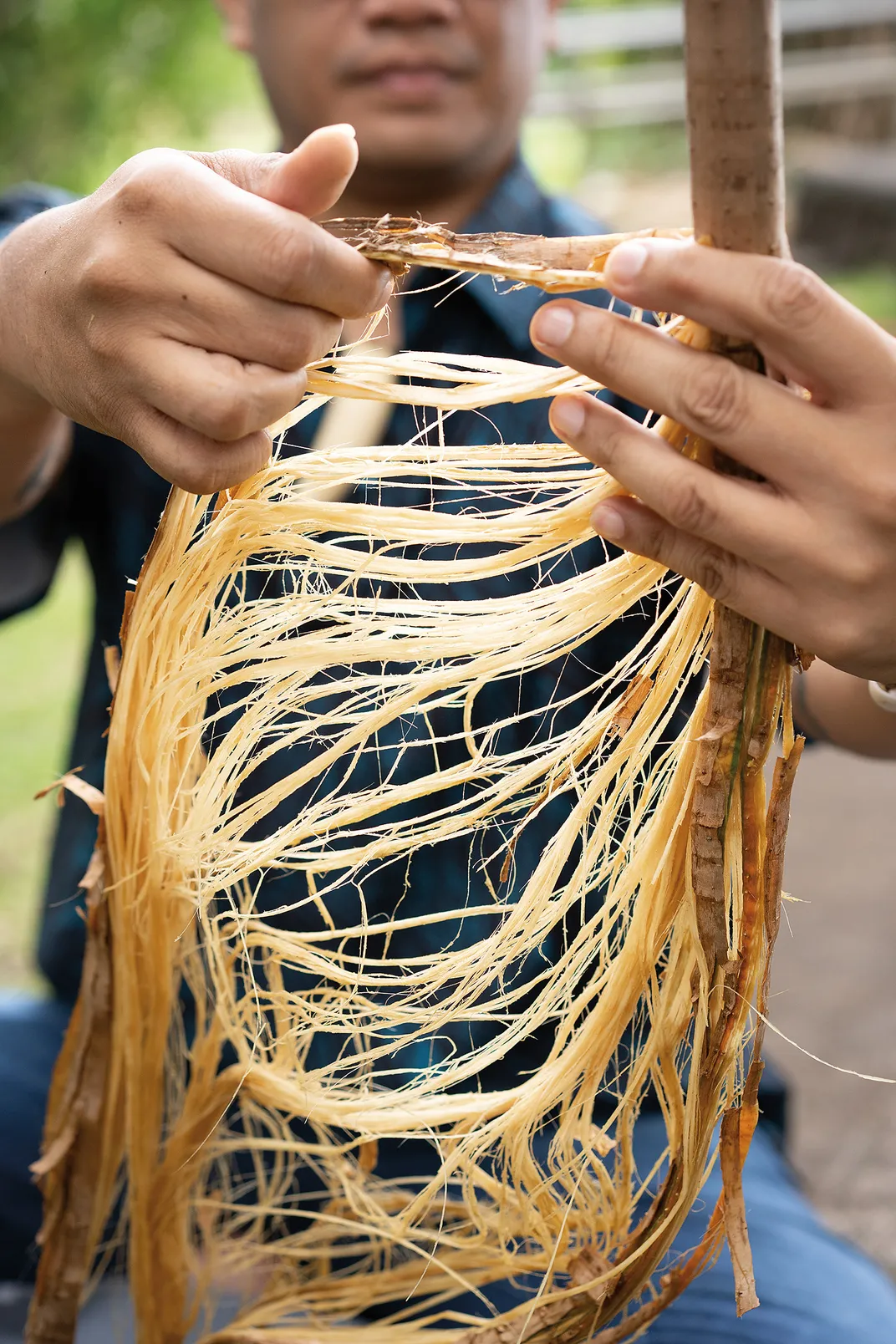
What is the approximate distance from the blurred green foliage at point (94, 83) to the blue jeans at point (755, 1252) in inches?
152

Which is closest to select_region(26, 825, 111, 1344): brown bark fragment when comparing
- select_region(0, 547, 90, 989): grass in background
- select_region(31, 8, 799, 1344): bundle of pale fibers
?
select_region(31, 8, 799, 1344): bundle of pale fibers

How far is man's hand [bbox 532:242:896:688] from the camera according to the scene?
1.25 ft

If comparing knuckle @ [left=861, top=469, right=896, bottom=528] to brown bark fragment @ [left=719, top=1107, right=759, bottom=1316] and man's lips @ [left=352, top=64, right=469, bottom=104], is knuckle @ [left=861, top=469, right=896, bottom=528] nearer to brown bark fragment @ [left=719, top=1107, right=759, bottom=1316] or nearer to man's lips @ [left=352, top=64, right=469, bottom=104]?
brown bark fragment @ [left=719, top=1107, right=759, bottom=1316]

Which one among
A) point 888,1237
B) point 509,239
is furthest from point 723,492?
point 888,1237

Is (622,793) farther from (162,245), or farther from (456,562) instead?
(162,245)

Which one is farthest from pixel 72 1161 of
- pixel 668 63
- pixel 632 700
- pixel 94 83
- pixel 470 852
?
pixel 668 63

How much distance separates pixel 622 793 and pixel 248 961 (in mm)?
194

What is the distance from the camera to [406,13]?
84 cm

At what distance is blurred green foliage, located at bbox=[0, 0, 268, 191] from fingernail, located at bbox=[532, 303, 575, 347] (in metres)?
4.19

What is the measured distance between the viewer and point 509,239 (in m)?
0.42

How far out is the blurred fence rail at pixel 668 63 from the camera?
17.9ft

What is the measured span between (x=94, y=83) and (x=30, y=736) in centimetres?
313

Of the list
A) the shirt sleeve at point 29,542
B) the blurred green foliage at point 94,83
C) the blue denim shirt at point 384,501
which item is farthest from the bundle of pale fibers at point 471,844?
the blurred green foliage at point 94,83

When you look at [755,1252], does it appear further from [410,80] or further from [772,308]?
[410,80]
